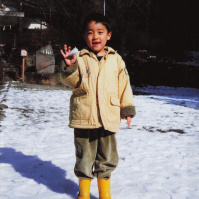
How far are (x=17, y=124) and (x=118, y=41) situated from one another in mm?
15872

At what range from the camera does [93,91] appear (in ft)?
7.31

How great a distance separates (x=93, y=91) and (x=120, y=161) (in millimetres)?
1571

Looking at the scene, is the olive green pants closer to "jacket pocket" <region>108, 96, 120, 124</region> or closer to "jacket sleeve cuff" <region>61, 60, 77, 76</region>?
"jacket pocket" <region>108, 96, 120, 124</region>

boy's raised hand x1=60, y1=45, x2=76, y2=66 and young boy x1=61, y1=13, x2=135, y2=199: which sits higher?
boy's raised hand x1=60, y1=45, x2=76, y2=66

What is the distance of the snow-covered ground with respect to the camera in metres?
2.65

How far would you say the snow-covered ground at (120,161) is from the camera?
265 centimetres

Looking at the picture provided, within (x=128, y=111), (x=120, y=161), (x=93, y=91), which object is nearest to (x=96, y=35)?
(x=93, y=91)

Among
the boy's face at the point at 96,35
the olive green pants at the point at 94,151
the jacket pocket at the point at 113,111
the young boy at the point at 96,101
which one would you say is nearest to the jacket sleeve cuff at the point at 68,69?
the young boy at the point at 96,101

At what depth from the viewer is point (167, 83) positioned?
17.8 m

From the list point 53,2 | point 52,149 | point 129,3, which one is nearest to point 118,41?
point 129,3

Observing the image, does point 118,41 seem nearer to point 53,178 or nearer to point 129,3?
point 129,3

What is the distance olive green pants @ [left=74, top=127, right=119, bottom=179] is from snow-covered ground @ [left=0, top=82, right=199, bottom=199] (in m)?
0.37

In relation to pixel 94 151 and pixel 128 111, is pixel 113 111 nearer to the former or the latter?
pixel 128 111

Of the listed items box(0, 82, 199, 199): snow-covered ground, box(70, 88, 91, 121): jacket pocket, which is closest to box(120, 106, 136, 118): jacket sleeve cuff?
box(70, 88, 91, 121): jacket pocket
